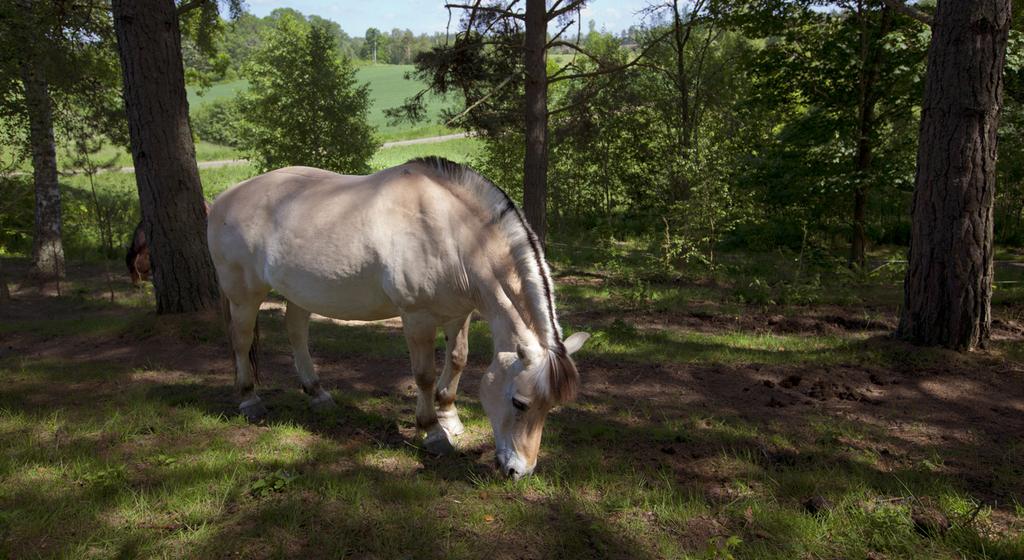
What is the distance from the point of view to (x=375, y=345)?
286 inches

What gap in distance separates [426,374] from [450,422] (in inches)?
20.5

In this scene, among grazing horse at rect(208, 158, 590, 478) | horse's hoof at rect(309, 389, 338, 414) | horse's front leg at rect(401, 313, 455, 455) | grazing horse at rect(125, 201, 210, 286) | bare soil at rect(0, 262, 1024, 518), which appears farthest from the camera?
grazing horse at rect(125, 201, 210, 286)

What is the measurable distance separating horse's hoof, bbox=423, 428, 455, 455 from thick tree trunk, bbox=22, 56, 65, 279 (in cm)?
967

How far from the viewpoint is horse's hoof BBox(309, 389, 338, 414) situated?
5035 mm

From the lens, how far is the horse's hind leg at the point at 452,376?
182 inches

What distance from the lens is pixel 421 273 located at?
13.6 ft

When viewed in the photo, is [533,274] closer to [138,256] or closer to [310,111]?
[138,256]

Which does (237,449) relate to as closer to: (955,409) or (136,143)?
(136,143)

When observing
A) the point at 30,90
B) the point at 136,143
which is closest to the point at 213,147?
the point at 30,90

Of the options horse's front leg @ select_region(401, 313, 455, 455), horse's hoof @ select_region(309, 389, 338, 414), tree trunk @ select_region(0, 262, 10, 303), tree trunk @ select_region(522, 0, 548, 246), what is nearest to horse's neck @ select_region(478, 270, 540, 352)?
horse's front leg @ select_region(401, 313, 455, 455)

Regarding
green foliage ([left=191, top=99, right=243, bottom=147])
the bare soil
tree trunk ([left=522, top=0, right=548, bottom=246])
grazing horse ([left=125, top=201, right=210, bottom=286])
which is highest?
green foliage ([left=191, top=99, right=243, bottom=147])

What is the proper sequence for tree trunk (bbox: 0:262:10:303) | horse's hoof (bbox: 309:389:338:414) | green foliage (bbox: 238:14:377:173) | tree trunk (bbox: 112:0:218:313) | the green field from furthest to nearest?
the green field
green foliage (bbox: 238:14:377:173)
tree trunk (bbox: 0:262:10:303)
tree trunk (bbox: 112:0:218:313)
horse's hoof (bbox: 309:389:338:414)

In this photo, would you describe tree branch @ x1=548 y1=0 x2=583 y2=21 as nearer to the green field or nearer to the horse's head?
the horse's head

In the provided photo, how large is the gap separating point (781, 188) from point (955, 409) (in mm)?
8534
